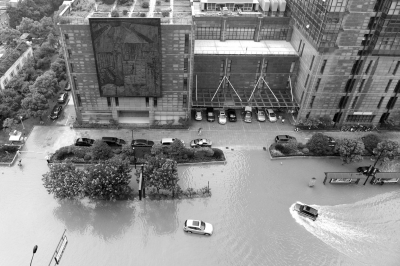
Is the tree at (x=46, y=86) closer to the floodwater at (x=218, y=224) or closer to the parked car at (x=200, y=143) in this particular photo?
the floodwater at (x=218, y=224)

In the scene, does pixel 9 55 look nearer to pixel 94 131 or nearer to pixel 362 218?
pixel 94 131

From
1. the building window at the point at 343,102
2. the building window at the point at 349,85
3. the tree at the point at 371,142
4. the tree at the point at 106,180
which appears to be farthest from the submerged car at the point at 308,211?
the building window at the point at 349,85

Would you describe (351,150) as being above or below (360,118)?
above

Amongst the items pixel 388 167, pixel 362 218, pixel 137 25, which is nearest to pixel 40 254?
pixel 137 25

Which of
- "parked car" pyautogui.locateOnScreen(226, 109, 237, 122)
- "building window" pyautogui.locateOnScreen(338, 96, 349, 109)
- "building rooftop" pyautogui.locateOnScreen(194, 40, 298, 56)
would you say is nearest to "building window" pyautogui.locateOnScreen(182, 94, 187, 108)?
"parked car" pyautogui.locateOnScreen(226, 109, 237, 122)

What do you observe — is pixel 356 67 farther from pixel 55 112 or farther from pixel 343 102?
pixel 55 112

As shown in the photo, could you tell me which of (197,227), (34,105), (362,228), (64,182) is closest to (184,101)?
(197,227)

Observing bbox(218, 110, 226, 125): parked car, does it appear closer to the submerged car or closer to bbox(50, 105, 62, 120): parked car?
the submerged car
